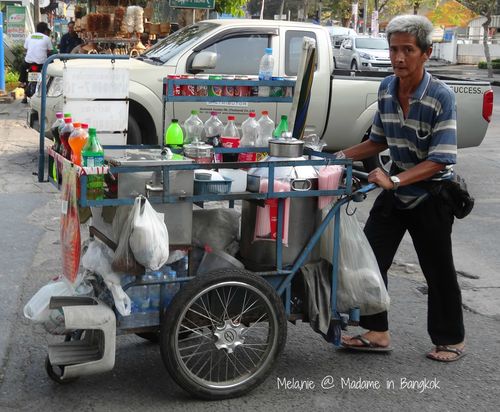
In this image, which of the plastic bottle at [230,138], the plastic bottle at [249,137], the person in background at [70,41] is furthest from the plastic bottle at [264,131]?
the person in background at [70,41]

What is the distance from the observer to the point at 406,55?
4.36 m

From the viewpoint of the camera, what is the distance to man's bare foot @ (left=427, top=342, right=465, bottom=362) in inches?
187

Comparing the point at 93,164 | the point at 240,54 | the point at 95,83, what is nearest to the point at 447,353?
the point at 93,164

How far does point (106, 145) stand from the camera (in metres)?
4.84

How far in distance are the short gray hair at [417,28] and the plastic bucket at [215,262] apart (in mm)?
1417

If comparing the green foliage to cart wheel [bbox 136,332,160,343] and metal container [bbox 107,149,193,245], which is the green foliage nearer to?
cart wheel [bbox 136,332,160,343]

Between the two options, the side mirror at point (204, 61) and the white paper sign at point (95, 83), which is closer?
the white paper sign at point (95, 83)

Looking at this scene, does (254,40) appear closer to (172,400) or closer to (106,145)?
(106,145)

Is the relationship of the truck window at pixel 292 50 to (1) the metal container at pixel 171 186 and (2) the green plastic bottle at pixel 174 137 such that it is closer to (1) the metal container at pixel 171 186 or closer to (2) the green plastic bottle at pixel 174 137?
(2) the green plastic bottle at pixel 174 137

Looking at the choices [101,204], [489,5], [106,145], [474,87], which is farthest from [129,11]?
[489,5]

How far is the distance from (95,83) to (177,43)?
5.63 m

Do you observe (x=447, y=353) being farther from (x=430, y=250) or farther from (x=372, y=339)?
(x=430, y=250)

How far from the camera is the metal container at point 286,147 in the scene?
4.34 metres

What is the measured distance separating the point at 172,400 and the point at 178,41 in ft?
22.4
